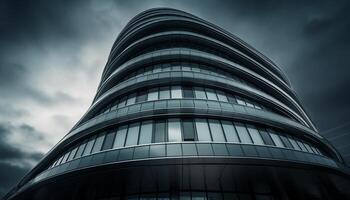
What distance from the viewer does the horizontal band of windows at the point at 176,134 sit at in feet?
46.7

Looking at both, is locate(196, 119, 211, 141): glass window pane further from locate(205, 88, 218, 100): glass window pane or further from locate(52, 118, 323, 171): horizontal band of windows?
locate(205, 88, 218, 100): glass window pane

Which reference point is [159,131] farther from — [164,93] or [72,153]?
[72,153]

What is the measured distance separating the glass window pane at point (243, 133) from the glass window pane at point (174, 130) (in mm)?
4663

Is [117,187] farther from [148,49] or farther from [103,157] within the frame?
[148,49]

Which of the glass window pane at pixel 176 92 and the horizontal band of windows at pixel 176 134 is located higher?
the glass window pane at pixel 176 92

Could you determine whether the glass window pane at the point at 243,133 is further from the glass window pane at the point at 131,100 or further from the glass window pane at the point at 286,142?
the glass window pane at the point at 131,100

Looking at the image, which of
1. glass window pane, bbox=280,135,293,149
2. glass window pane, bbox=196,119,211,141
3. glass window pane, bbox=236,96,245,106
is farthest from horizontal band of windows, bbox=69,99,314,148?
glass window pane, bbox=236,96,245,106

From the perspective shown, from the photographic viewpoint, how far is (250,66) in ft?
108

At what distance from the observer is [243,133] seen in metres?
15.5

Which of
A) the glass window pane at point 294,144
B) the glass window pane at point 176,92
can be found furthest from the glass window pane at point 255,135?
the glass window pane at point 176,92

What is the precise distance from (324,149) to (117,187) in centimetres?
2358

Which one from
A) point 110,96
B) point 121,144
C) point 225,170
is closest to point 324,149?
point 225,170

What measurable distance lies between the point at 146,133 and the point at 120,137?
6.67ft

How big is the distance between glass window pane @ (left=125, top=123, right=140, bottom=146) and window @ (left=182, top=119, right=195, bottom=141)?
3.47m
